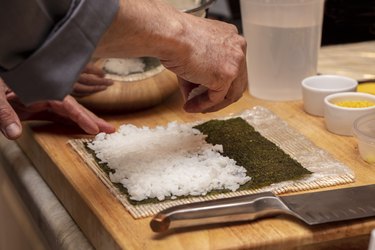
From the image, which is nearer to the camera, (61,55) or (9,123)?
(61,55)

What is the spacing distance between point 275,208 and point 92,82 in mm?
412

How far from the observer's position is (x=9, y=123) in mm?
940

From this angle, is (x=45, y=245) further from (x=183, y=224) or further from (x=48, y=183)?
(x=183, y=224)

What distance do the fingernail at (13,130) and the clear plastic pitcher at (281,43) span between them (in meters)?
0.42

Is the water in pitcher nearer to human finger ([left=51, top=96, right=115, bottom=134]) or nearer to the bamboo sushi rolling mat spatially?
the bamboo sushi rolling mat

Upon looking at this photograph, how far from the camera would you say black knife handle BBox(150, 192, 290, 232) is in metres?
0.74

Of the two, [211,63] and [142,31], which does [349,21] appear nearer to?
[211,63]

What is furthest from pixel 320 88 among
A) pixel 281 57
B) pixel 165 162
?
pixel 165 162

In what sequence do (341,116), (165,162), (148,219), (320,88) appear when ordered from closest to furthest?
(148,219), (165,162), (341,116), (320,88)

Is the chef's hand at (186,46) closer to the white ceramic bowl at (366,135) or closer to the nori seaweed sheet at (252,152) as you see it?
the nori seaweed sheet at (252,152)

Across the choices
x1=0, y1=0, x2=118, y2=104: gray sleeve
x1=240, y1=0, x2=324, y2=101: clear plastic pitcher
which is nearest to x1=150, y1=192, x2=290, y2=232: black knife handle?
x1=0, y1=0, x2=118, y2=104: gray sleeve

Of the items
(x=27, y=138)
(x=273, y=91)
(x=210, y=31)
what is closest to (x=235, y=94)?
(x=210, y=31)

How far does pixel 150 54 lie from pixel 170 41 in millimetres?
28

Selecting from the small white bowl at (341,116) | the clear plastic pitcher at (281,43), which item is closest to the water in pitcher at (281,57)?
the clear plastic pitcher at (281,43)
